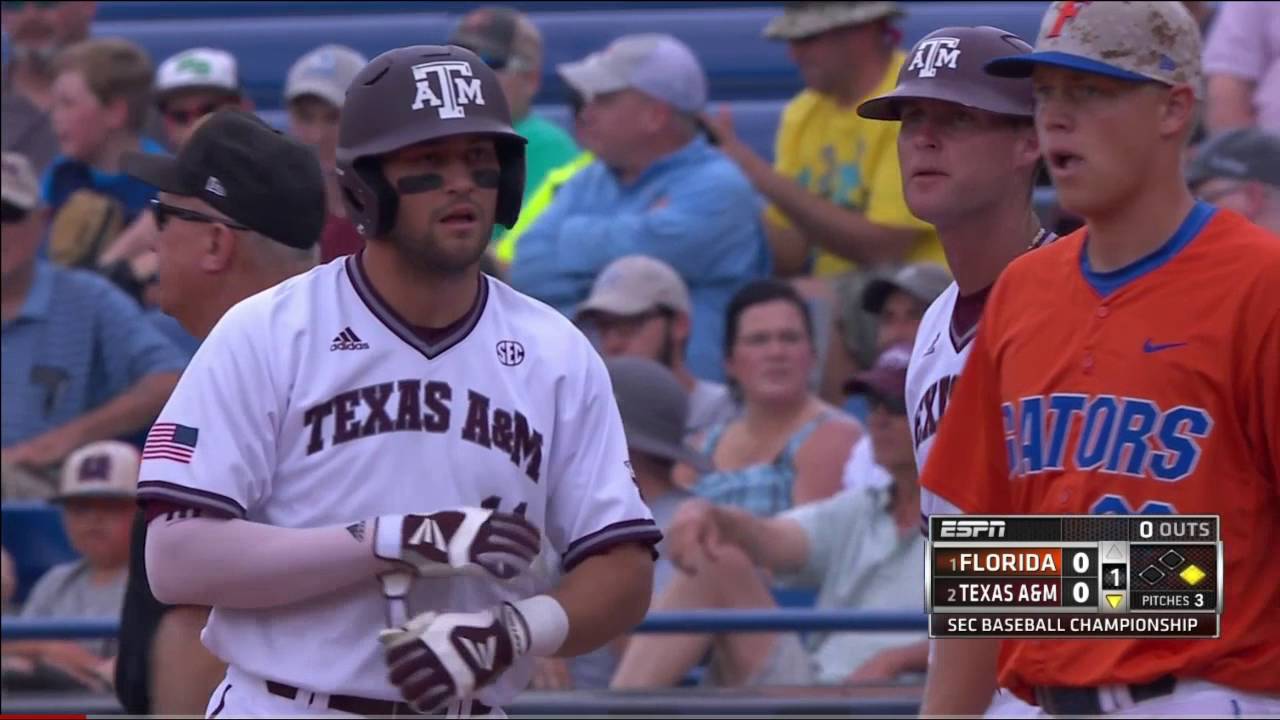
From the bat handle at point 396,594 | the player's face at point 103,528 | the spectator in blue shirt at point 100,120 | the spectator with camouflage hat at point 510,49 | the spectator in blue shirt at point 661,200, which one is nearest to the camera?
the bat handle at point 396,594

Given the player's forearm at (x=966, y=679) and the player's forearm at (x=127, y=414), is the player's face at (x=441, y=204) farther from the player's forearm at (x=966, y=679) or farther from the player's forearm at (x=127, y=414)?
the player's forearm at (x=127, y=414)

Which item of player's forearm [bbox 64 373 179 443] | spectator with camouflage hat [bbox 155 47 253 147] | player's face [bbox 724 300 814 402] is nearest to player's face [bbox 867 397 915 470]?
player's face [bbox 724 300 814 402]

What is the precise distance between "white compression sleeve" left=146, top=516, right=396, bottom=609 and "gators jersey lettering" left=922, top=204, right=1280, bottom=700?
902mm

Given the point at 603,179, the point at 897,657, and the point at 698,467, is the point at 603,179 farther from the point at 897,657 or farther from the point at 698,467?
the point at 897,657

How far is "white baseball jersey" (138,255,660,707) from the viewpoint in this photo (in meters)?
3.22

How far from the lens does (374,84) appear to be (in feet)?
11.0

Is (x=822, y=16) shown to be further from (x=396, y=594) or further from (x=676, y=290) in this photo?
(x=396, y=594)

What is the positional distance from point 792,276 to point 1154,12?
180 inches

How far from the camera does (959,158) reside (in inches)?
149

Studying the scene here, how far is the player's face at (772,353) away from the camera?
21.1 feet

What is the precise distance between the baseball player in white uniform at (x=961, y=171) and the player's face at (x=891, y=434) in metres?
1.94

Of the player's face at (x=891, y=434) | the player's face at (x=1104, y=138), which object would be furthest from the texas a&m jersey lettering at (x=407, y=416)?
the player's face at (x=891, y=434)

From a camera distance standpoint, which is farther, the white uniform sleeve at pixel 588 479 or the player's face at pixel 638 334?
the player's face at pixel 638 334

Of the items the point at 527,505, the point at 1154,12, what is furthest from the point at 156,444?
the point at 1154,12
